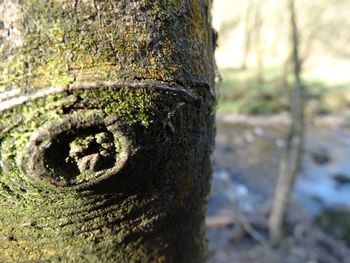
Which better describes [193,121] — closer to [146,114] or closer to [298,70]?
[146,114]

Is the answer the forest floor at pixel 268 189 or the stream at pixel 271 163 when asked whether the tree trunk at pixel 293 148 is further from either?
the stream at pixel 271 163

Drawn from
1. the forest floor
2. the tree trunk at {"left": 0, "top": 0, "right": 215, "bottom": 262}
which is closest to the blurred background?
the forest floor

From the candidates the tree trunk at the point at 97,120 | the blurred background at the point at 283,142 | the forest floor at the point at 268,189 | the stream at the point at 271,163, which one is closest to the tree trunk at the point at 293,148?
the blurred background at the point at 283,142

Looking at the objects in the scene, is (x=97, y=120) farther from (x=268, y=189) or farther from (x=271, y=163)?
(x=271, y=163)

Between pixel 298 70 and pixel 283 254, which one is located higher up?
pixel 298 70

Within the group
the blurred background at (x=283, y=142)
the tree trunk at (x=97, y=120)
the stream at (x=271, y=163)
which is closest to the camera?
the tree trunk at (x=97, y=120)

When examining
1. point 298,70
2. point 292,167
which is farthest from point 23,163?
point 292,167
